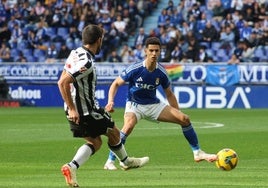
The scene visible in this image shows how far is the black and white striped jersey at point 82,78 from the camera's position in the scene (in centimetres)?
1116

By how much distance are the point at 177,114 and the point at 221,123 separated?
1133cm

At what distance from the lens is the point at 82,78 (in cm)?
1128

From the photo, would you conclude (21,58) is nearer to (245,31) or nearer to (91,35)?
(245,31)

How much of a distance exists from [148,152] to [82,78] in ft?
20.5

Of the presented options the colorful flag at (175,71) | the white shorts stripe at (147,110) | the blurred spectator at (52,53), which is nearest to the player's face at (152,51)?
the white shorts stripe at (147,110)

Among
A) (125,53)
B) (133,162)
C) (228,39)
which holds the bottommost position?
(125,53)

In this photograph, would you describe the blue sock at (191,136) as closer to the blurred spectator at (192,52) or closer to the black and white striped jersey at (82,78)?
the black and white striped jersey at (82,78)

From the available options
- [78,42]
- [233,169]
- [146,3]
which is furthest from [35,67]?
[233,169]

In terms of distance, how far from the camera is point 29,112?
3133 cm

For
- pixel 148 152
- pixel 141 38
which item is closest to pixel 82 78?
pixel 148 152

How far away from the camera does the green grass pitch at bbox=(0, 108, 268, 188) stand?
12.0 meters

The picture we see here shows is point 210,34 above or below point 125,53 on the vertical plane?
above

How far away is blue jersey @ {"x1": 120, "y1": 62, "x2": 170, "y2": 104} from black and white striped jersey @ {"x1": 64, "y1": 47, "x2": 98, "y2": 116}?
3.32 m

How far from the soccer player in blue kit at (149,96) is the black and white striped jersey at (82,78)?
3.05 meters
